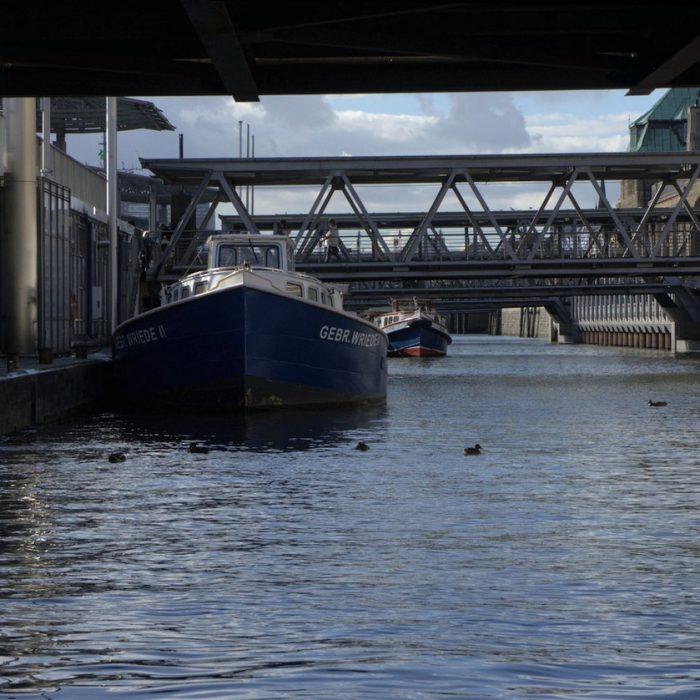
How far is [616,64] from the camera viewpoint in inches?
652

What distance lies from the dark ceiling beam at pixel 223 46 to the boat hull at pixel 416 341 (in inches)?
2788

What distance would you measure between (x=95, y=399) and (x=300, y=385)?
5.23 m

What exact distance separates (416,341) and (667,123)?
70.5 metres

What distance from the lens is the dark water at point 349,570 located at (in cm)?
771

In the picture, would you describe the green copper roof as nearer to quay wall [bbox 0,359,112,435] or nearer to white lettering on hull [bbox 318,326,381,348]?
white lettering on hull [bbox 318,326,381,348]

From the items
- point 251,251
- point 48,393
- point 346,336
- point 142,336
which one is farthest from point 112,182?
point 48,393

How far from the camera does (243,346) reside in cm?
2958

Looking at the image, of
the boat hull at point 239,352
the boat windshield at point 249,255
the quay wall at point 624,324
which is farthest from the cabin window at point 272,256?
the quay wall at point 624,324

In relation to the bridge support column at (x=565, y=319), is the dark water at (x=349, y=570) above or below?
below

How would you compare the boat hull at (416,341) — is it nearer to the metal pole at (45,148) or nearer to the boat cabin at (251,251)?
the metal pole at (45,148)

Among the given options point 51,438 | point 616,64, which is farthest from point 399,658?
point 51,438

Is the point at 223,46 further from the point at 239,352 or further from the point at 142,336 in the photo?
the point at 142,336

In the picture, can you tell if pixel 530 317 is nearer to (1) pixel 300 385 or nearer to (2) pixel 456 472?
(1) pixel 300 385

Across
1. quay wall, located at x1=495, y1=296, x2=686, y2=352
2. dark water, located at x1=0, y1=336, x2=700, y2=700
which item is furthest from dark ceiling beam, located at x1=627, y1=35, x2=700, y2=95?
quay wall, located at x1=495, y1=296, x2=686, y2=352
